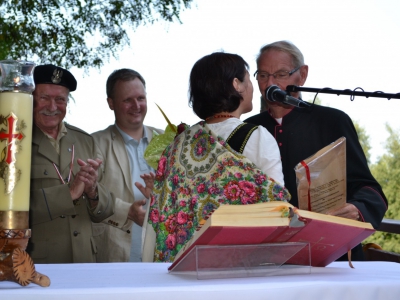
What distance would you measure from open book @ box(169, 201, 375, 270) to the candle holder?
1.36 ft

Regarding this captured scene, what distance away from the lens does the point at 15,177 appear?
139cm

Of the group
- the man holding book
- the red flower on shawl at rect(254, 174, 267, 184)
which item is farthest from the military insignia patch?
the red flower on shawl at rect(254, 174, 267, 184)

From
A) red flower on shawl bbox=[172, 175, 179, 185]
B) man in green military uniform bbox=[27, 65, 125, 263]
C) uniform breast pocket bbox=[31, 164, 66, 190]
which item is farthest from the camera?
uniform breast pocket bbox=[31, 164, 66, 190]

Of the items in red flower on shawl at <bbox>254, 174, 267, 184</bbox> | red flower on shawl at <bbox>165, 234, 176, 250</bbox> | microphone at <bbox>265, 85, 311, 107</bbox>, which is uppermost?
microphone at <bbox>265, 85, 311, 107</bbox>

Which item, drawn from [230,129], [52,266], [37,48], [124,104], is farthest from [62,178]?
[37,48]

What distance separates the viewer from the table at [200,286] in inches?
54.1

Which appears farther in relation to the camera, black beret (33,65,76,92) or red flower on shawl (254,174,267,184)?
black beret (33,65,76,92)

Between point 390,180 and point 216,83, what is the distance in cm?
1494

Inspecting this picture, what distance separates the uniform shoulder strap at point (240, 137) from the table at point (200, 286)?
2.51 ft

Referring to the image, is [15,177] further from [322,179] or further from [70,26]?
[70,26]

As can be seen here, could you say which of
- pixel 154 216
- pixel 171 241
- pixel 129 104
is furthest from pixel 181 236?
pixel 129 104

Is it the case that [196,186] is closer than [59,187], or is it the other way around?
[196,186]

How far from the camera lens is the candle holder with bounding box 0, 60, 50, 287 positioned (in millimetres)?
1388

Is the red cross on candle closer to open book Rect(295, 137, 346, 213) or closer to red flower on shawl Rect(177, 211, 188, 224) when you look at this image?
open book Rect(295, 137, 346, 213)
